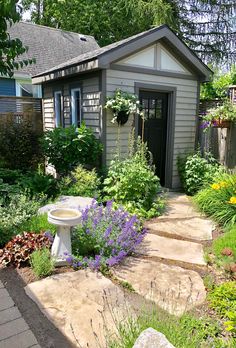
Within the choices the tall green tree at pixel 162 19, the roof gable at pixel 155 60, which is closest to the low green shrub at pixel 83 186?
the roof gable at pixel 155 60

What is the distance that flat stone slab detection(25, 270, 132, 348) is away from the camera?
1.95m

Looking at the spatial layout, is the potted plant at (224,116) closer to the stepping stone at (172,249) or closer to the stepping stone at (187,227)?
the stepping stone at (187,227)

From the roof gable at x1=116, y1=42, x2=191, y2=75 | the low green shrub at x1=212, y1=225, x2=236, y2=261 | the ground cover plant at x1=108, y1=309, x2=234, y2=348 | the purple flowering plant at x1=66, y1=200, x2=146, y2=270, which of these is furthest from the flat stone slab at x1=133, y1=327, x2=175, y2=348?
the roof gable at x1=116, y1=42, x2=191, y2=75

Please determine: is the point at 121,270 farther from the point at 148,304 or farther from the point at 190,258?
the point at 190,258

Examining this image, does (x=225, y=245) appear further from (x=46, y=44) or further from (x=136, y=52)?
(x=46, y=44)

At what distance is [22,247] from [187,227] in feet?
7.77

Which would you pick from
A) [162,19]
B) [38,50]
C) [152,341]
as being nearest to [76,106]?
[152,341]

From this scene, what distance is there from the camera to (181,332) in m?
1.71

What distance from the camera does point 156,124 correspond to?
248 inches

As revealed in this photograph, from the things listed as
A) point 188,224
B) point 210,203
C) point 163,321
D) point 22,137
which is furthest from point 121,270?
point 22,137

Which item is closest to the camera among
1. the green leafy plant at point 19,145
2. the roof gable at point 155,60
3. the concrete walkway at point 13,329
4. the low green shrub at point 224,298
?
the concrete walkway at point 13,329

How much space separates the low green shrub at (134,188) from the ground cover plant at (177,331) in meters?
2.49

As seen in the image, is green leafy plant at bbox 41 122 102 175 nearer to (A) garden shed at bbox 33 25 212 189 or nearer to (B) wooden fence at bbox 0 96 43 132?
(A) garden shed at bbox 33 25 212 189

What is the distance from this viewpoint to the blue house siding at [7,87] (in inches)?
434
